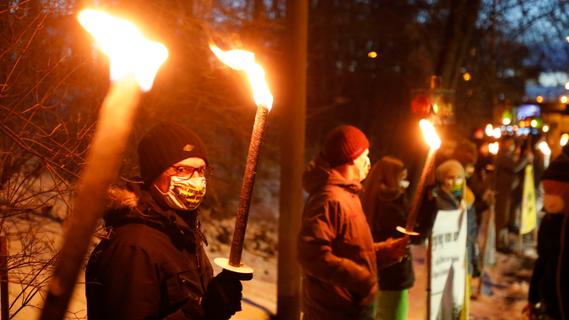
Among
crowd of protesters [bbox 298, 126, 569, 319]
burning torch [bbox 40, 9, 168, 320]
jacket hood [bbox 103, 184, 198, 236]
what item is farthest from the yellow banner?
burning torch [bbox 40, 9, 168, 320]

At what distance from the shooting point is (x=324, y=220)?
349cm

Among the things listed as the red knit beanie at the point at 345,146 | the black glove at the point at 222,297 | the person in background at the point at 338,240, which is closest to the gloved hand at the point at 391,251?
the person in background at the point at 338,240

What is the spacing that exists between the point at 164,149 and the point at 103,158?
157 centimetres

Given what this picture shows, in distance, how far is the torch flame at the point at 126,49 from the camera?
1.09 m

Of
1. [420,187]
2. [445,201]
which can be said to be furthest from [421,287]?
[420,187]

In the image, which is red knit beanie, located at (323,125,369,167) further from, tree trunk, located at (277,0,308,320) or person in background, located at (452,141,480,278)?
person in background, located at (452,141,480,278)

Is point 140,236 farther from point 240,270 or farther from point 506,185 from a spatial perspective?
point 506,185

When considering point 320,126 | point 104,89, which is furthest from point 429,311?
point 320,126

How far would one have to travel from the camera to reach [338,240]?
11.6 feet

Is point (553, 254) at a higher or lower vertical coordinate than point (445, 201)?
lower

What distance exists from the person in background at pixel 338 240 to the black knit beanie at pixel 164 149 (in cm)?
117

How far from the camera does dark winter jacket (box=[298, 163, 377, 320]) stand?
11.2 ft

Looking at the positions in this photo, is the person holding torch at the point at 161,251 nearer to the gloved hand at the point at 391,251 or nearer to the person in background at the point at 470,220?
the gloved hand at the point at 391,251

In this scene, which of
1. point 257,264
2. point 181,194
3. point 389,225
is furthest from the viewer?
point 257,264
